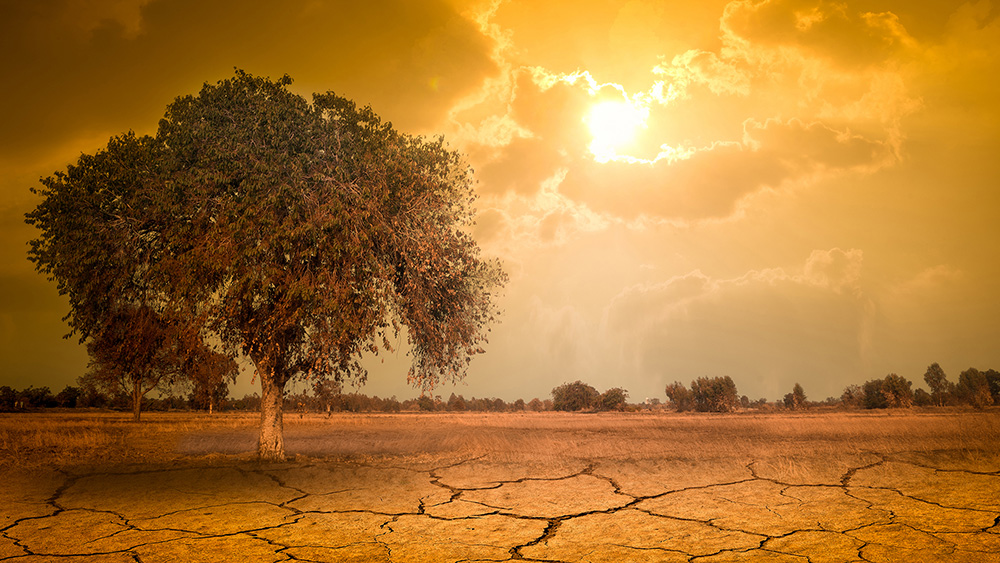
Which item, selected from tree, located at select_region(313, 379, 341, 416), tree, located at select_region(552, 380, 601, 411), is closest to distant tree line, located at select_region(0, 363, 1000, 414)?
tree, located at select_region(552, 380, 601, 411)

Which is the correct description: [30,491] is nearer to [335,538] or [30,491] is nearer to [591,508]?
[335,538]

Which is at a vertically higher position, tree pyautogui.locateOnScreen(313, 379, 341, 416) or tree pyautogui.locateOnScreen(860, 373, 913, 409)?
tree pyautogui.locateOnScreen(313, 379, 341, 416)

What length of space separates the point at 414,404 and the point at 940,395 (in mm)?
109328

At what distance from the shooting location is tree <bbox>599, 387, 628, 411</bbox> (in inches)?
3374

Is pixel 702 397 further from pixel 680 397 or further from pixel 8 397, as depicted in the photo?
pixel 8 397

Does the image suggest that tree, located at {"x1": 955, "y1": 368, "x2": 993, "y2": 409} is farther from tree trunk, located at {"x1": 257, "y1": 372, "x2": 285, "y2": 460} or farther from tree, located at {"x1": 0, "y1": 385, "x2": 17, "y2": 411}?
tree, located at {"x1": 0, "y1": 385, "x2": 17, "y2": 411}

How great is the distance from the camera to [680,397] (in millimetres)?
96312

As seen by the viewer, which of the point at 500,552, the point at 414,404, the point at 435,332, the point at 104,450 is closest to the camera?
the point at 500,552

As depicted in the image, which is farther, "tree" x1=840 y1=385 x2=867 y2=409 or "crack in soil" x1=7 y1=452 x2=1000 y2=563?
"tree" x1=840 y1=385 x2=867 y2=409

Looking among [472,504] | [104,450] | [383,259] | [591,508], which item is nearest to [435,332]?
[383,259]

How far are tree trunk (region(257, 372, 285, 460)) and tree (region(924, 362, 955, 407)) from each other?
319 ft

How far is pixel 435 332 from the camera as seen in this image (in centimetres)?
1666

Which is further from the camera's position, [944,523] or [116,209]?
[116,209]

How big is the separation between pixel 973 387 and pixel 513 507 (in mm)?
112273
